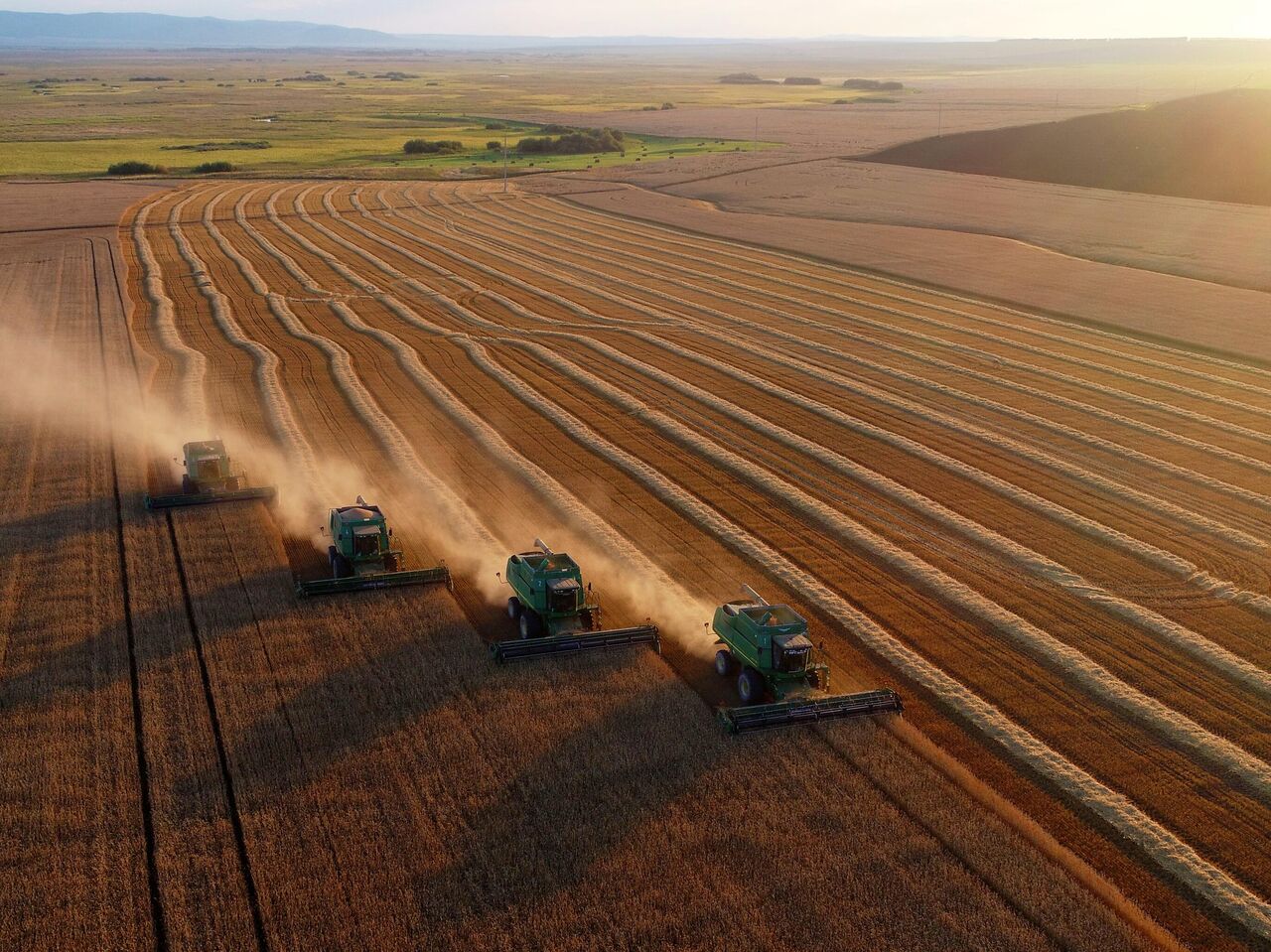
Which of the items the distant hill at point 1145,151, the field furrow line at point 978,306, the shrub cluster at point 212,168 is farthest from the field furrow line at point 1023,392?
the shrub cluster at point 212,168

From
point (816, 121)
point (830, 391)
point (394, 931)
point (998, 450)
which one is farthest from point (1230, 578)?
point (816, 121)

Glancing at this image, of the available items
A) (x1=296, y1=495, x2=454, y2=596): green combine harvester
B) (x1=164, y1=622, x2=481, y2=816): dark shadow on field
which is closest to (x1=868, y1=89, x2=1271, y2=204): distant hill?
(x1=296, y1=495, x2=454, y2=596): green combine harvester

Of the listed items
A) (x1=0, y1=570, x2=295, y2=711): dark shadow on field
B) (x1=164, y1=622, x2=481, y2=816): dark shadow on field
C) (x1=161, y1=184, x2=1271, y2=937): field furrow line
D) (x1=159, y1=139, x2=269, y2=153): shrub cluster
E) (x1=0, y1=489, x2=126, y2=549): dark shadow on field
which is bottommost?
(x1=161, y1=184, x2=1271, y2=937): field furrow line

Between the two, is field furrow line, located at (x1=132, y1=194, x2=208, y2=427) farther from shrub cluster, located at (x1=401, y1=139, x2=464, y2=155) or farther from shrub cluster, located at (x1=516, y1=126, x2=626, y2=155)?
shrub cluster, located at (x1=516, y1=126, x2=626, y2=155)

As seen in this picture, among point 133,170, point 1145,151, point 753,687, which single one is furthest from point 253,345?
point 1145,151

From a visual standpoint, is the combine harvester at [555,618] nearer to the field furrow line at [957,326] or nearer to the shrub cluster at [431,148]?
the field furrow line at [957,326]

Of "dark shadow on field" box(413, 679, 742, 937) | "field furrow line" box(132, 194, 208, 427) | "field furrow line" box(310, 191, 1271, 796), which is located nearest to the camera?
"dark shadow on field" box(413, 679, 742, 937)

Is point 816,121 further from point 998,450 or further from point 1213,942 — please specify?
point 1213,942
